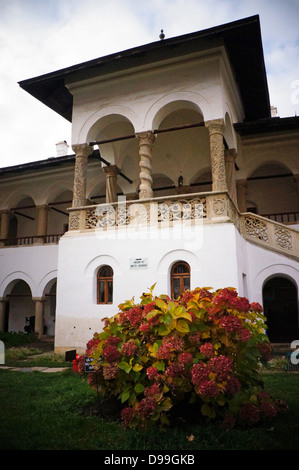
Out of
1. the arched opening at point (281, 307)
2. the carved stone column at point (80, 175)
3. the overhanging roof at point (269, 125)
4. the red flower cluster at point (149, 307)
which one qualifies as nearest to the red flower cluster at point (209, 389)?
the red flower cluster at point (149, 307)

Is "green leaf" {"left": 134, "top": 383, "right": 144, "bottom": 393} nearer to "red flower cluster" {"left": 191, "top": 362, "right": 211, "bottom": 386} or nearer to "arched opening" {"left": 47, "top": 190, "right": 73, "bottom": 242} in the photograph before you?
"red flower cluster" {"left": 191, "top": 362, "right": 211, "bottom": 386}

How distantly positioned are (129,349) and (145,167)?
22.8 ft

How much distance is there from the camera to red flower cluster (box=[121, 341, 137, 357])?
3.96 meters

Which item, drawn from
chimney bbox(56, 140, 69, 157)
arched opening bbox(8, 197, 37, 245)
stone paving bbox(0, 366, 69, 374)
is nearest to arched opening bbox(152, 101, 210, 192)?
arched opening bbox(8, 197, 37, 245)

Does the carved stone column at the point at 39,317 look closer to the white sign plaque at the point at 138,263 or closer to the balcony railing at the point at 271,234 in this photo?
the white sign plaque at the point at 138,263

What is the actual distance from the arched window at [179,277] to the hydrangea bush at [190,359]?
16.6 feet

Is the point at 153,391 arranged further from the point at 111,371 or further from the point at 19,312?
the point at 19,312

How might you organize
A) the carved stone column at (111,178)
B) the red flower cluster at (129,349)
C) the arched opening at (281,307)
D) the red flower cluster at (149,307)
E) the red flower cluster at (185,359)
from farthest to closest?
the arched opening at (281,307) → the carved stone column at (111,178) → the red flower cluster at (149,307) → the red flower cluster at (129,349) → the red flower cluster at (185,359)

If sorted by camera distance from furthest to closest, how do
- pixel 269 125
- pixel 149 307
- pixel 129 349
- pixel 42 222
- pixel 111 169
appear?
pixel 42 222
pixel 111 169
pixel 269 125
pixel 149 307
pixel 129 349

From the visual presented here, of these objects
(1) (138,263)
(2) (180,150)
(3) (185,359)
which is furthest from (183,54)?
(3) (185,359)

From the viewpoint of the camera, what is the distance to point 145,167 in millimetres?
10164

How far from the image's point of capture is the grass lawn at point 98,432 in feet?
11.3

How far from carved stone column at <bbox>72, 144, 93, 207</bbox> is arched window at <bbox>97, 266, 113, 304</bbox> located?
2.15 metres
